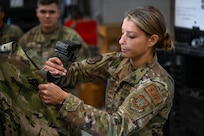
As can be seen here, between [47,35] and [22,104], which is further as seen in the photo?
[47,35]

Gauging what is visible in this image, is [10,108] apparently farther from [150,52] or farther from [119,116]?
[150,52]

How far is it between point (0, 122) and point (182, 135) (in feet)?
5.59

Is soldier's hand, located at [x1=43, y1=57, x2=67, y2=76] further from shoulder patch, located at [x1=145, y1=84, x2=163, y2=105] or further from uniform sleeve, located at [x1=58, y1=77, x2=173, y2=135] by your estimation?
shoulder patch, located at [x1=145, y1=84, x2=163, y2=105]

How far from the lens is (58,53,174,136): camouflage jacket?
4.86 ft

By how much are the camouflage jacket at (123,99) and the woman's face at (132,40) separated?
0.08m

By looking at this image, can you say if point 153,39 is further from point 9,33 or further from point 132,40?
point 9,33

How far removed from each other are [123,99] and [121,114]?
7.0 inches

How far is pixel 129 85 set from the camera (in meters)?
1.66

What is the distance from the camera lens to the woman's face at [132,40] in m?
1.60

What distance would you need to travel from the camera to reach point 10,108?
153 centimetres

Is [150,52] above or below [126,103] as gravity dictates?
above

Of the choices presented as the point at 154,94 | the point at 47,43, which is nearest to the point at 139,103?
the point at 154,94

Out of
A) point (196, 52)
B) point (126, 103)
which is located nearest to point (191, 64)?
point (196, 52)

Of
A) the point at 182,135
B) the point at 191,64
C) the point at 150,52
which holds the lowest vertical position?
the point at 182,135
